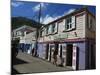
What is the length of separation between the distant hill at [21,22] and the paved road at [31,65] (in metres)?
0.37

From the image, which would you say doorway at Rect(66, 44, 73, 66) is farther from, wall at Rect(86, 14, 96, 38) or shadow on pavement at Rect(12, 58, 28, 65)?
Result: shadow on pavement at Rect(12, 58, 28, 65)

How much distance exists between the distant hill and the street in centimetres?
36

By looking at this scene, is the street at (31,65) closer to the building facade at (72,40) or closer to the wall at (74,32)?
the building facade at (72,40)

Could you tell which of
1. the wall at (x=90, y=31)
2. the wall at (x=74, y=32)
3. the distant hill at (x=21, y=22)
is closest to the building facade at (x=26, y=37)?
the distant hill at (x=21, y=22)

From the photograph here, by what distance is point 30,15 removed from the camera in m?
2.57

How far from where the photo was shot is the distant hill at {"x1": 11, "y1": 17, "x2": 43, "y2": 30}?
8.18 ft

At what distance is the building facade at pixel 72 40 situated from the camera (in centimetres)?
267

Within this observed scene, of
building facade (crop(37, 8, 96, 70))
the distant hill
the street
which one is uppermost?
the distant hill

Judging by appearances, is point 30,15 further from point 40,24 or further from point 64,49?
point 64,49

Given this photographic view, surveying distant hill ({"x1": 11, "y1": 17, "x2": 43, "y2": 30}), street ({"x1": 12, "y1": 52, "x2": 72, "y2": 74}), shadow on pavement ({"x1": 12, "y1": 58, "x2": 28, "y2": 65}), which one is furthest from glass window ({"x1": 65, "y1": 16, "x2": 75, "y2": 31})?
shadow on pavement ({"x1": 12, "y1": 58, "x2": 28, "y2": 65})

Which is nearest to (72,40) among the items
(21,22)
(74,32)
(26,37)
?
(74,32)

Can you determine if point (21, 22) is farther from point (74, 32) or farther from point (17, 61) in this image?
point (74, 32)

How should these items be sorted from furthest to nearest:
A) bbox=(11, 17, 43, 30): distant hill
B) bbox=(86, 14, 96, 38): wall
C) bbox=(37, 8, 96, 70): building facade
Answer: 1. bbox=(86, 14, 96, 38): wall
2. bbox=(37, 8, 96, 70): building facade
3. bbox=(11, 17, 43, 30): distant hill

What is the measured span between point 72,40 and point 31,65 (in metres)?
0.66
